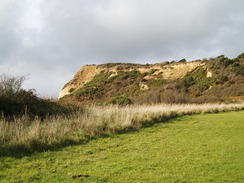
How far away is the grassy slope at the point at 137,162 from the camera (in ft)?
17.3

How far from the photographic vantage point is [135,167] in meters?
6.02

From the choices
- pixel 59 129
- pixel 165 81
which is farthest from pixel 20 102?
pixel 165 81

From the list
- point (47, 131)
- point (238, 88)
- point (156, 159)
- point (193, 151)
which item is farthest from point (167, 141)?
point (238, 88)

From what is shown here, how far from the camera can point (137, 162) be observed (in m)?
6.50

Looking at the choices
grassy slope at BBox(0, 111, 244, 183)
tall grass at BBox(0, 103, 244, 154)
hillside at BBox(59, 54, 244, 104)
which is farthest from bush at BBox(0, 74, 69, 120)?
hillside at BBox(59, 54, 244, 104)

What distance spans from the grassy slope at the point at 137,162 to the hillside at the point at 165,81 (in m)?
21.6

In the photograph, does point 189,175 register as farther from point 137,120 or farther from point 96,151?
point 137,120

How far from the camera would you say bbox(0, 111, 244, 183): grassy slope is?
5.28 m

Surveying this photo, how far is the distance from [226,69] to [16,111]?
4463cm

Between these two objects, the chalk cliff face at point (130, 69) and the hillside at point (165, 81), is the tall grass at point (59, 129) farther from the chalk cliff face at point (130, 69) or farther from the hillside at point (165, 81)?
the chalk cliff face at point (130, 69)

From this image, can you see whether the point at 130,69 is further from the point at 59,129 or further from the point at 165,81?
the point at 59,129

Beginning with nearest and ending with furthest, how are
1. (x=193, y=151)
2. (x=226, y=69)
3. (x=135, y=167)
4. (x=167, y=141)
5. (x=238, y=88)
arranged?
(x=135, y=167), (x=193, y=151), (x=167, y=141), (x=238, y=88), (x=226, y=69)

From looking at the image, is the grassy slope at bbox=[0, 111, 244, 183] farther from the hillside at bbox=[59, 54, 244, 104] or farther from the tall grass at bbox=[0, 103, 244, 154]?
the hillside at bbox=[59, 54, 244, 104]

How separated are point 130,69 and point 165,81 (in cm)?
1579
